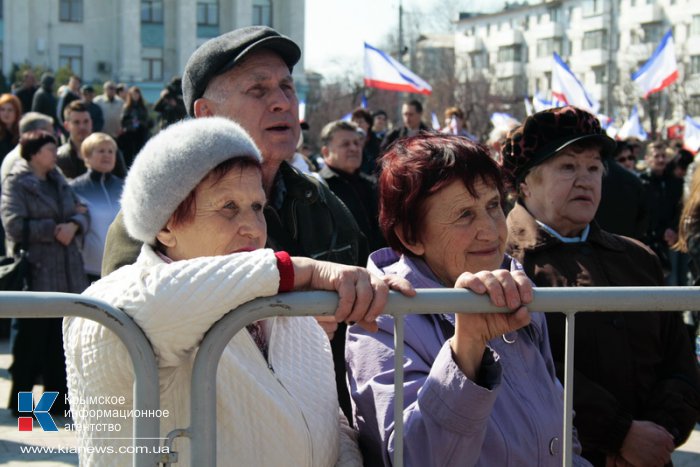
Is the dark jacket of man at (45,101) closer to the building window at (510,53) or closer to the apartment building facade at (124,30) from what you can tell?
the apartment building facade at (124,30)

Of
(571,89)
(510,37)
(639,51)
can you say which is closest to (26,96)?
(571,89)

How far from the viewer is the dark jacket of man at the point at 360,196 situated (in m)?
7.97

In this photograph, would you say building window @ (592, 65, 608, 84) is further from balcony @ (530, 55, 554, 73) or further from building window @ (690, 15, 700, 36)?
building window @ (690, 15, 700, 36)

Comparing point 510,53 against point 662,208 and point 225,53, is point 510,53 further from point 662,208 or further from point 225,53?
point 225,53

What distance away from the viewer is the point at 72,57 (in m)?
63.3

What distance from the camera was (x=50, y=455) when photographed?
11.6 ft

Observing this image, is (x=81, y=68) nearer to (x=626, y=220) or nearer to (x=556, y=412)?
(x=626, y=220)

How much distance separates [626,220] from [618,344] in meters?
3.92

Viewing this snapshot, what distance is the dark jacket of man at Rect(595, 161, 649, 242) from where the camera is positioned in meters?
7.16

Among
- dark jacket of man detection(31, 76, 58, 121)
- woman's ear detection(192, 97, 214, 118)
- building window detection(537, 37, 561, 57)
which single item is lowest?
woman's ear detection(192, 97, 214, 118)

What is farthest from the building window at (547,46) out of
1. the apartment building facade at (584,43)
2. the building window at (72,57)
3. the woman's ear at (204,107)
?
the woman's ear at (204,107)

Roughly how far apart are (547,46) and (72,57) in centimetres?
4615

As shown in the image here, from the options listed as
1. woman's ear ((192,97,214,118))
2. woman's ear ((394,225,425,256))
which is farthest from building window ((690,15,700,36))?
woman's ear ((394,225,425,256))

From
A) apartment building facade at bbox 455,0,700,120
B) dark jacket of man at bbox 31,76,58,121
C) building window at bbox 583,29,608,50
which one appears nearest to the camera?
dark jacket of man at bbox 31,76,58,121
